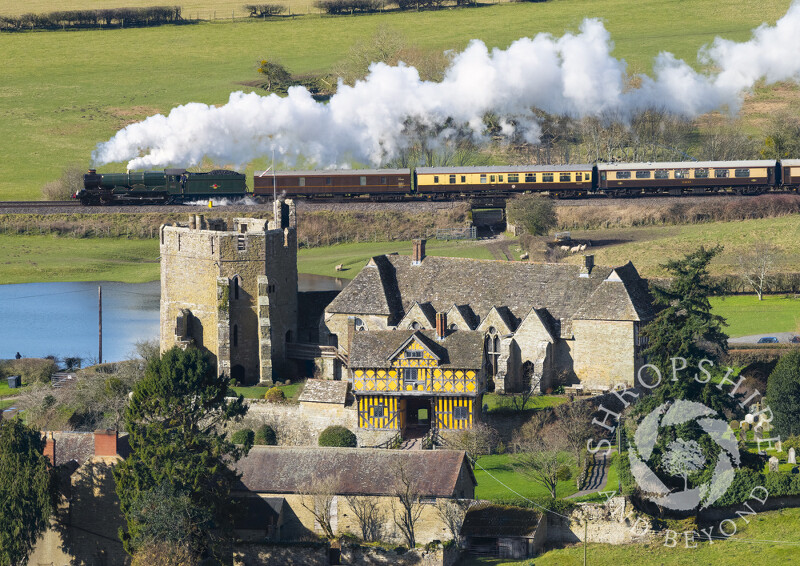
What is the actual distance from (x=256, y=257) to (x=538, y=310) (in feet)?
46.0

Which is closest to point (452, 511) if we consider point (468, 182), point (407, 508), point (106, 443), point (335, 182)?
point (407, 508)

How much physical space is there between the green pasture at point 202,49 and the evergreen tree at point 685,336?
3748 inches

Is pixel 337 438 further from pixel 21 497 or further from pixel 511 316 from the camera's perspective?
pixel 21 497

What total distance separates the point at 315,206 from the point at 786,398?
63112mm

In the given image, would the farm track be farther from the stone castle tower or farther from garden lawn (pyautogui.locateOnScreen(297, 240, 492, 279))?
the stone castle tower

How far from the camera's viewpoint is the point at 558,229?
383 feet

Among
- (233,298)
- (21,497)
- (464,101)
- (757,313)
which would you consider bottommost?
(21,497)

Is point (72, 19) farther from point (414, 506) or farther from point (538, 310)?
point (414, 506)

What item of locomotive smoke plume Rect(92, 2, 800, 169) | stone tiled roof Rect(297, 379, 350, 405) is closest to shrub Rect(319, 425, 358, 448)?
stone tiled roof Rect(297, 379, 350, 405)

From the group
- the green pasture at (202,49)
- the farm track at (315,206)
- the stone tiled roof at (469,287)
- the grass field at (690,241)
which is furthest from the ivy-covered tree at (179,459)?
the green pasture at (202,49)

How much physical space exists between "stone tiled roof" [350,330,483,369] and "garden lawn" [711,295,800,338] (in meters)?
18.8

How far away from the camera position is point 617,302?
7506 cm

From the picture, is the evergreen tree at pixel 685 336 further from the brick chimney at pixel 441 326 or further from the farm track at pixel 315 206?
the farm track at pixel 315 206

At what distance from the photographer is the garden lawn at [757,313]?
85.4 m
